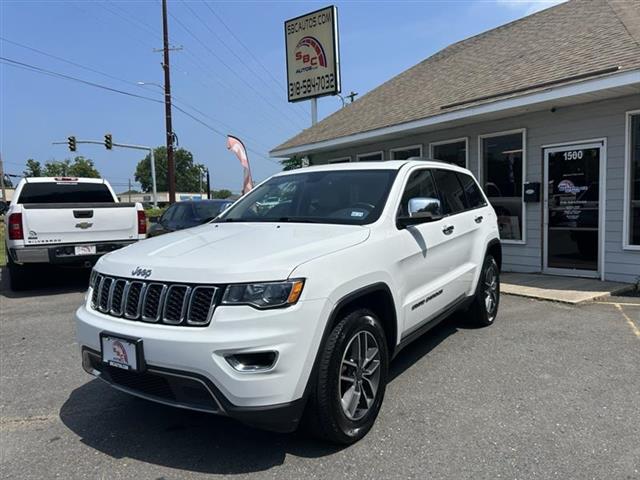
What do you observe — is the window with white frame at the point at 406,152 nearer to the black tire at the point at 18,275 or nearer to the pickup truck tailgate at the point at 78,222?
the pickup truck tailgate at the point at 78,222

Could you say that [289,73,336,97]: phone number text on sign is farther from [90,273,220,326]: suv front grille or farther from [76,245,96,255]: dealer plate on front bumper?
[90,273,220,326]: suv front grille

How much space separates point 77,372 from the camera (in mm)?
4559

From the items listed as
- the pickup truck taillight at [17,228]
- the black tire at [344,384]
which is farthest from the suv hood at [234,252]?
the pickup truck taillight at [17,228]

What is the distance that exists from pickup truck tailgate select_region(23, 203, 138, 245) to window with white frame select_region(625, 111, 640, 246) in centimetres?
804

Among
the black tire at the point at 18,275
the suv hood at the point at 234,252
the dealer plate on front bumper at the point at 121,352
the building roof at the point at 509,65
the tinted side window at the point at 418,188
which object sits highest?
the building roof at the point at 509,65

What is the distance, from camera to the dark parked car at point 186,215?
33.0 ft

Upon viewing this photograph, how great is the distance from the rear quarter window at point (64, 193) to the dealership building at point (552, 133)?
227 inches

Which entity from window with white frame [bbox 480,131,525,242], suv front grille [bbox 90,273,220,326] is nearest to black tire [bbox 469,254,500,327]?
suv front grille [bbox 90,273,220,326]

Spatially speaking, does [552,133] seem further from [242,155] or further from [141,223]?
[242,155]

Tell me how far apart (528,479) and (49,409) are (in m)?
3.32

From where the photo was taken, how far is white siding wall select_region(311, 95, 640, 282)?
7930 millimetres

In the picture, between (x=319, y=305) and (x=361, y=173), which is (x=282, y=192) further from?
(x=319, y=305)

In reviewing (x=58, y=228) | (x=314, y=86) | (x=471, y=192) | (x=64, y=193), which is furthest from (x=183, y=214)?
(x=314, y=86)

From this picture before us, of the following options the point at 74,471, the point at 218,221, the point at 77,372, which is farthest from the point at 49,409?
the point at 218,221
